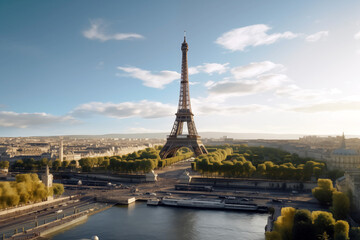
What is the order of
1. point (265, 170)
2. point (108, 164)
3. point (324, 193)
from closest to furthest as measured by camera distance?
point (324, 193)
point (265, 170)
point (108, 164)

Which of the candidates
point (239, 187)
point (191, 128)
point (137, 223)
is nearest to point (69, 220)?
point (137, 223)

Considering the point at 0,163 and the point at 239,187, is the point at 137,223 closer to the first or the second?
the point at 239,187

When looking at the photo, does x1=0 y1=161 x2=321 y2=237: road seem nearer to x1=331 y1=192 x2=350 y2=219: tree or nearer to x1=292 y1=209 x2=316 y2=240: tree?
x1=331 y1=192 x2=350 y2=219: tree

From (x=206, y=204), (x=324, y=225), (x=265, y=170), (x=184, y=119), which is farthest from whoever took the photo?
(x=184, y=119)

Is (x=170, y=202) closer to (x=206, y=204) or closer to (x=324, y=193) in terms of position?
(x=206, y=204)

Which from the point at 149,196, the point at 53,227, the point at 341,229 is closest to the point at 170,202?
the point at 149,196

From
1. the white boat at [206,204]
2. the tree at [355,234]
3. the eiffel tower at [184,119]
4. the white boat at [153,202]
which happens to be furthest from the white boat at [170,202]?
the eiffel tower at [184,119]
